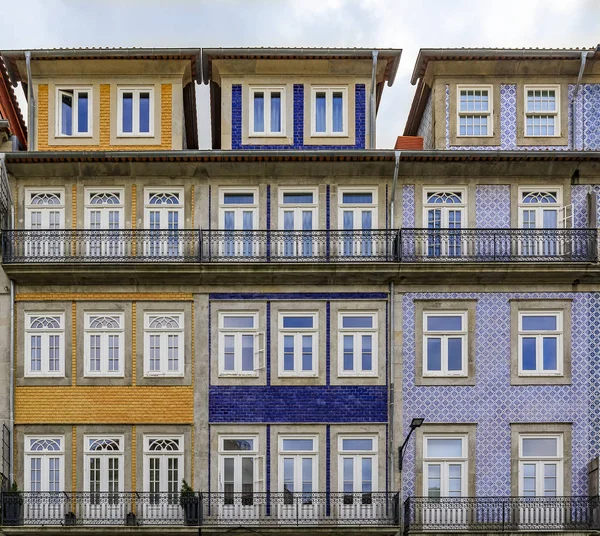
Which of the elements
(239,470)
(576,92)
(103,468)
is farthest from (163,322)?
(576,92)

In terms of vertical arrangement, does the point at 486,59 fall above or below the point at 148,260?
above

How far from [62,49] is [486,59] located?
11.3 meters

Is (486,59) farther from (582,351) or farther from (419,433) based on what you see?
(419,433)

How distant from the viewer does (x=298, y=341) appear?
23938 millimetres

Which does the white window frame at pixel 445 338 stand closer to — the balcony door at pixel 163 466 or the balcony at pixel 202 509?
the balcony at pixel 202 509

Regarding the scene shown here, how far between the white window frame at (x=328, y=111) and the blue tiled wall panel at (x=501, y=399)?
208 inches

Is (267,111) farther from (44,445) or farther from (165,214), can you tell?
(44,445)

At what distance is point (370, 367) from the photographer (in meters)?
23.8

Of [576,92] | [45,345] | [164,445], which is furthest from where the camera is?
[576,92]

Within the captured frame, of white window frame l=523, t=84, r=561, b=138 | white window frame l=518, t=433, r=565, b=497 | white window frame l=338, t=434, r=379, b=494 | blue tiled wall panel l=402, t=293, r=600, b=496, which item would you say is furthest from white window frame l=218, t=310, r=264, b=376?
white window frame l=523, t=84, r=561, b=138

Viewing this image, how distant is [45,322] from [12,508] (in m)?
4.67

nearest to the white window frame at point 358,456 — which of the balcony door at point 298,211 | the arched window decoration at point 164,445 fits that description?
the arched window decoration at point 164,445

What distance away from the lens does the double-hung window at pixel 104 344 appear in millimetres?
23750

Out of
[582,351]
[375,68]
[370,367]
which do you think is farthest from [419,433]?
[375,68]
